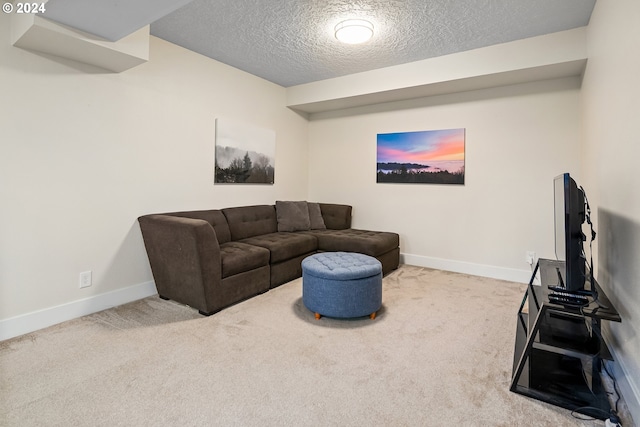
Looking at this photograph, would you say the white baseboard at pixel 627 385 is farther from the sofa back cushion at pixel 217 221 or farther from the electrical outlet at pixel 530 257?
the sofa back cushion at pixel 217 221

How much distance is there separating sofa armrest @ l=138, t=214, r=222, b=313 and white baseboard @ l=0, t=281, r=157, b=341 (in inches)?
11.8

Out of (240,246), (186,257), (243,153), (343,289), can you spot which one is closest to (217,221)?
(240,246)

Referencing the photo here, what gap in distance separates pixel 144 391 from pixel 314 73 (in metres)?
3.74

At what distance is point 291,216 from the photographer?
14.2 feet

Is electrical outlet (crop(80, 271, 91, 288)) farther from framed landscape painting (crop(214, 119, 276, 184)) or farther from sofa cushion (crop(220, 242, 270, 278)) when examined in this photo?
framed landscape painting (crop(214, 119, 276, 184))

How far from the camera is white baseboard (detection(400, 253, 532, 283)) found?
3.65m

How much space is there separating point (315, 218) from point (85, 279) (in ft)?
8.87

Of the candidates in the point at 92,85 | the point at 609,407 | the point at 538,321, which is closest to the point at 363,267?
the point at 538,321

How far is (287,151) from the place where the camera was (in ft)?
15.8

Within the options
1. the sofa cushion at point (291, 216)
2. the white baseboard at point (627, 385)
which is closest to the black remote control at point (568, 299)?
the white baseboard at point (627, 385)

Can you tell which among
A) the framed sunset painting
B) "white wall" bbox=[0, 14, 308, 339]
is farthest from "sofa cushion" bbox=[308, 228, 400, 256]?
"white wall" bbox=[0, 14, 308, 339]

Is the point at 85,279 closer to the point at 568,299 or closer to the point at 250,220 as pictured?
the point at 250,220

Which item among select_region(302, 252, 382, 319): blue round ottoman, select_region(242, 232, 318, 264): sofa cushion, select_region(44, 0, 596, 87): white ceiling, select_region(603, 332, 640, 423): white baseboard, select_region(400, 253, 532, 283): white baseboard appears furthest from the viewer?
select_region(400, 253, 532, 283): white baseboard

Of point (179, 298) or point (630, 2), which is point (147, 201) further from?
point (630, 2)
